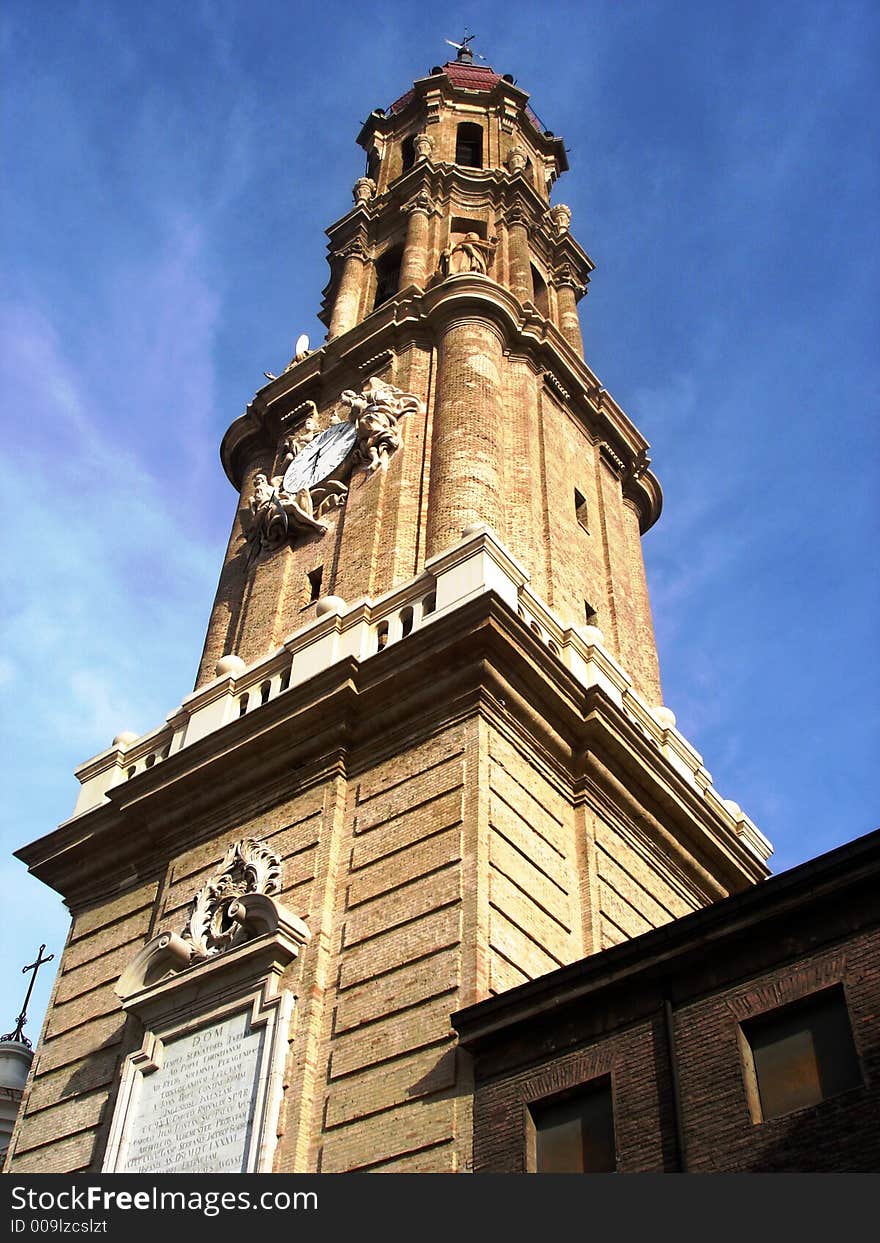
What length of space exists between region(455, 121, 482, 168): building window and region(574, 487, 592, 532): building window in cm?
1592

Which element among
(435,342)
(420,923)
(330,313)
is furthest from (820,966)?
(330,313)

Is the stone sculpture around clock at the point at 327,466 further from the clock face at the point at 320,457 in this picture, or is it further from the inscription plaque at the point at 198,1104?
the inscription plaque at the point at 198,1104

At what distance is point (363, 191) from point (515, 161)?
4298 mm

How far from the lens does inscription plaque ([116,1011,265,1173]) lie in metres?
17.2

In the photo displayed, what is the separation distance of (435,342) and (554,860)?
1471 cm

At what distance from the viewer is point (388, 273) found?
38781 millimetres

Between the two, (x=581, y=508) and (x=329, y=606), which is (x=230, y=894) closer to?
(x=329, y=606)

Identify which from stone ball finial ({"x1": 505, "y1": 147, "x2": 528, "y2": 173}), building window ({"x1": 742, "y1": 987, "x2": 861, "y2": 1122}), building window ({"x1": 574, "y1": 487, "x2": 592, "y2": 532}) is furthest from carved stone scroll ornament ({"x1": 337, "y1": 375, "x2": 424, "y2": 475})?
building window ({"x1": 742, "y1": 987, "x2": 861, "y2": 1122})

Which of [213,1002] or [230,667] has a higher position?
[230,667]

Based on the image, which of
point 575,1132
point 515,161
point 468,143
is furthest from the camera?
point 468,143

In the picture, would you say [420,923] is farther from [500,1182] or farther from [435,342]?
[435,342]

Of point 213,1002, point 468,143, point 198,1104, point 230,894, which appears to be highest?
point 468,143

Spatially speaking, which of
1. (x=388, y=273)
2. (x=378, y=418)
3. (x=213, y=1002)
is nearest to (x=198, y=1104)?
(x=213, y=1002)

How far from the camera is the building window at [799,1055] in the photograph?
44.3 ft
